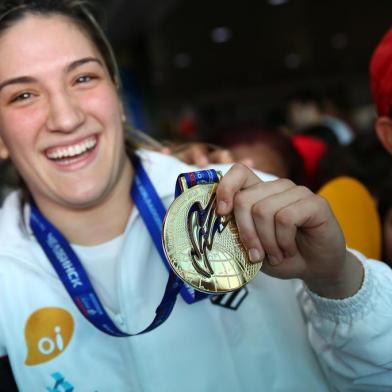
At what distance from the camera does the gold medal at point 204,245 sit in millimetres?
855

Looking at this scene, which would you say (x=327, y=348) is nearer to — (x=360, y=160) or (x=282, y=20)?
(x=360, y=160)

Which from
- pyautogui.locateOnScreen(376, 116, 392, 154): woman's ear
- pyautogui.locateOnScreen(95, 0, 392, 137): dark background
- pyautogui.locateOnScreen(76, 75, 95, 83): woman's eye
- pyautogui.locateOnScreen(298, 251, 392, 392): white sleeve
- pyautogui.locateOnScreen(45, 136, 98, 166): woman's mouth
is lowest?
pyautogui.locateOnScreen(298, 251, 392, 392): white sleeve

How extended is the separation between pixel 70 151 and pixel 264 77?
40.6 feet

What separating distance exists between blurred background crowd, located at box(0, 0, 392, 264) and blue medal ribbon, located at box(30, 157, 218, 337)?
0.40 metres

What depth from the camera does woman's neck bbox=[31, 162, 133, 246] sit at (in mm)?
1272

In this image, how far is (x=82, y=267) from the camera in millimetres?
1189

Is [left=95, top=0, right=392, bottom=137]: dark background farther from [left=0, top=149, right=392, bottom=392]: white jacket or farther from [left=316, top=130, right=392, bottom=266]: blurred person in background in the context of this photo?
[left=0, top=149, right=392, bottom=392]: white jacket

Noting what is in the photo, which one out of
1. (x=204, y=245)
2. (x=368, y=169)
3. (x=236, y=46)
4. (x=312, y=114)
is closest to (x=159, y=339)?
(x=204, y=245)

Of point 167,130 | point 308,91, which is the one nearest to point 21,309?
point 308,91

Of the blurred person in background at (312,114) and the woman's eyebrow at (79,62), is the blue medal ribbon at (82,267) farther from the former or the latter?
the blurred person in background at (312,114)

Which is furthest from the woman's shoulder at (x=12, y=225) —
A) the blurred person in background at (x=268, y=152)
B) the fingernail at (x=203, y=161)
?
the blurred person in background at (x=268, y=152)

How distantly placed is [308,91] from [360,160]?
2.61m

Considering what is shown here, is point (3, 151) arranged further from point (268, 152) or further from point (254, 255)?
point (268, 152)

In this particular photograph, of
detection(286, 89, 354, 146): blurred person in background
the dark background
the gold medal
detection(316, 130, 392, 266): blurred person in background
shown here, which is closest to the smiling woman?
the gold medal
